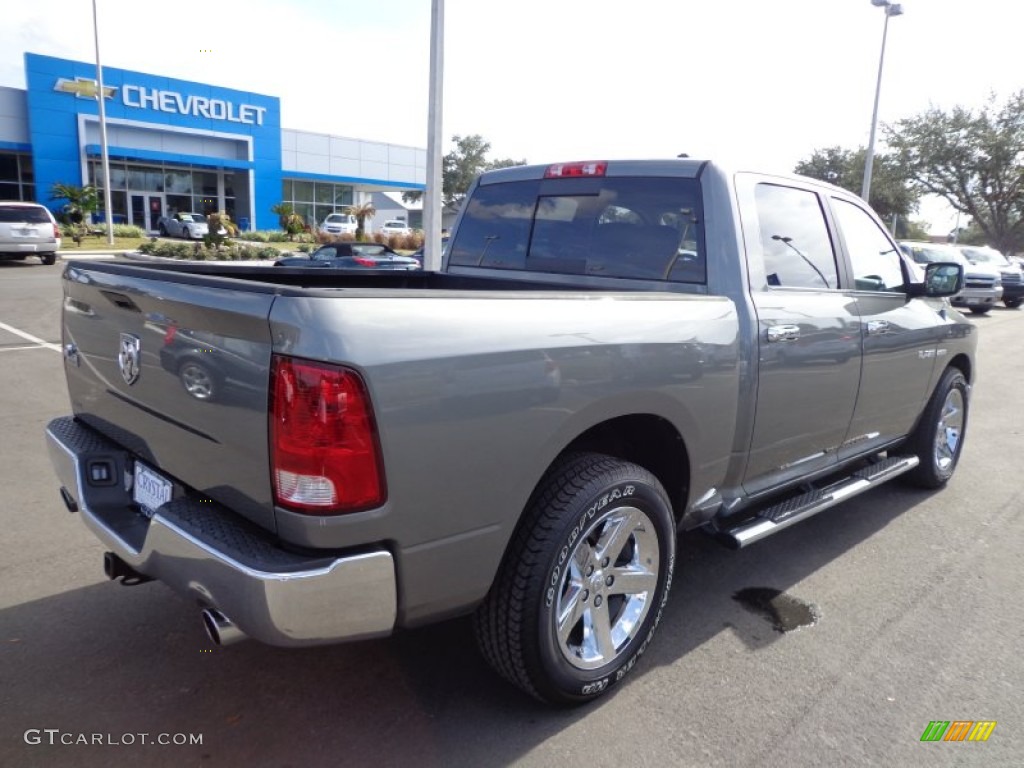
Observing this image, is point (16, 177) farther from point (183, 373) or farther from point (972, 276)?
point (183, 373)

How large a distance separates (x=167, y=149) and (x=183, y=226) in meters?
6.12

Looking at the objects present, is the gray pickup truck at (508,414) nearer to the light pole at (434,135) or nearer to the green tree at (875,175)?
the light pole at (434,135)

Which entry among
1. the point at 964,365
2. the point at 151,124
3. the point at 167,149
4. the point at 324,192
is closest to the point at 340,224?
the point at 324,192

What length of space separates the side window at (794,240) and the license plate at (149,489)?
2.61 metres

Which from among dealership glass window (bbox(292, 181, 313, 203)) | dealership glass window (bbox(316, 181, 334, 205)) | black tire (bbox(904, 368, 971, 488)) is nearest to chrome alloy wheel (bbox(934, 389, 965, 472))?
black tire (bbox(904, 368, 971, 488))

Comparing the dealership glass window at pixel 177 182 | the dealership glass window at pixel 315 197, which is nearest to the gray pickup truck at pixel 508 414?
→ the dealership glass window at pixel 177 182

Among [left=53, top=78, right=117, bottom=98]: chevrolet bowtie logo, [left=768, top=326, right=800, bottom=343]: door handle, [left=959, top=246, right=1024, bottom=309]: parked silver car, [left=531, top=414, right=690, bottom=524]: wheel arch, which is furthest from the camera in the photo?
[left=53, top=78, right=117, bottom=98]: chevrolet bowtie logo

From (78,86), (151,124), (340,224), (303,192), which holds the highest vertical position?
(78,86)

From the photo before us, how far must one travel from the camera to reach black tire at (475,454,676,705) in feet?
8.13

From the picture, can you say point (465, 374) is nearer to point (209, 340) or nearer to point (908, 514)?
point (209, 340)

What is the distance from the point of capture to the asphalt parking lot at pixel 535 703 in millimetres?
2525

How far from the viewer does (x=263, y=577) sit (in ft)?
6.44

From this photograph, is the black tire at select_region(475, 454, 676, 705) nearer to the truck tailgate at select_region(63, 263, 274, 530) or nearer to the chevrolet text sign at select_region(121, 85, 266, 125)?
the truck tailgate at select_region(63, 263, 274, 530)

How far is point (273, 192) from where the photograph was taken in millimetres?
43594
